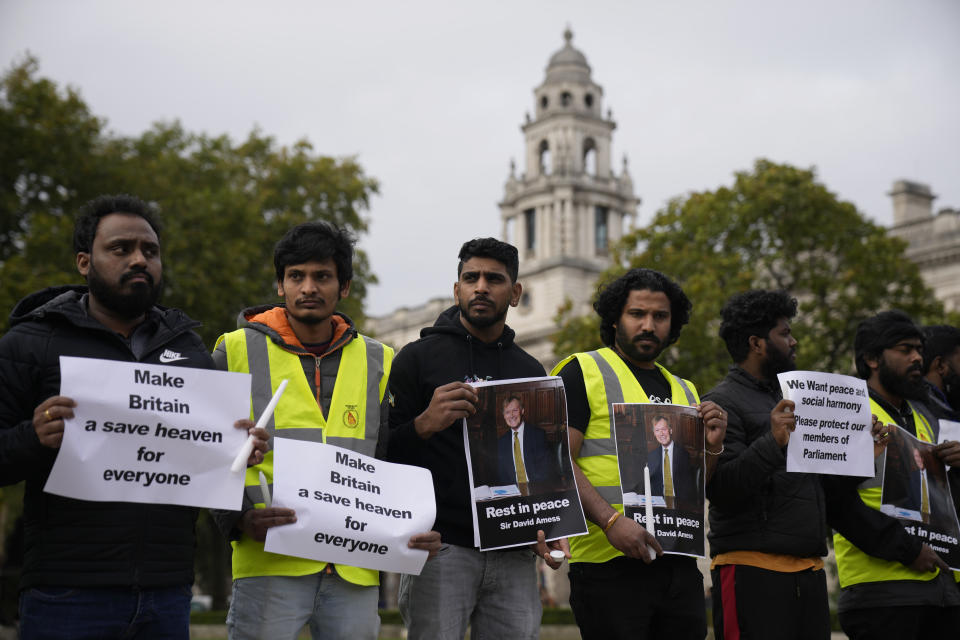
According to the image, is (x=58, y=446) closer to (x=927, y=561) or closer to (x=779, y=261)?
(x=927, y=561)

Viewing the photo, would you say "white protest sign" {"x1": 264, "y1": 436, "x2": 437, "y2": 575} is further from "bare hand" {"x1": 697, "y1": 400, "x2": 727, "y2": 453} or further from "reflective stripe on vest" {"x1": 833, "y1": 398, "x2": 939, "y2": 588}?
"reflective stripe on vest" {"x1": 833, "y1": 398, "x2": 939, "y2": 588}

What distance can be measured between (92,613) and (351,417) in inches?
60.2

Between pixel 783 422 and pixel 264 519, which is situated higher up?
pixel 783 422

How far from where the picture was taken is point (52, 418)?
15.1ft

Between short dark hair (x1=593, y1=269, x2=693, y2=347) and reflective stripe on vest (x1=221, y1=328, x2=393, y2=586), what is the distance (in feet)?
5.62

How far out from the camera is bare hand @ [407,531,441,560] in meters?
5.45

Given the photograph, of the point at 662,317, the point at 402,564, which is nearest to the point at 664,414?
the point at 662,317

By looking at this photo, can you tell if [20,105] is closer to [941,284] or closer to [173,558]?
[173,558]

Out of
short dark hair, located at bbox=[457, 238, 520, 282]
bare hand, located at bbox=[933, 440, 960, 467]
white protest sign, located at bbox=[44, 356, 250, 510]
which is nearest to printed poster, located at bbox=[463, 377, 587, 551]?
short dark hair, located at bbox=[457, 238, 520, 282]

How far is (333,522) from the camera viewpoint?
5.30 m

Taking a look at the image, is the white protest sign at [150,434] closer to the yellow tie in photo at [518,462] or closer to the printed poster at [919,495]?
the yellow tie in photo at [518,462]

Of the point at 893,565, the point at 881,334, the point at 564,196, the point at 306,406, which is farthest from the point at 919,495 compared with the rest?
the point at 564,196

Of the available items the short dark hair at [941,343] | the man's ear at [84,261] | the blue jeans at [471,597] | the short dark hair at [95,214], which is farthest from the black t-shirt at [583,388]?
the short dark hair at [941,343]

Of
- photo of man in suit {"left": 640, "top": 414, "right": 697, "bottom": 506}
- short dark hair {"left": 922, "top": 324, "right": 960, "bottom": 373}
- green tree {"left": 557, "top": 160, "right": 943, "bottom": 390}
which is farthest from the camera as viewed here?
green tree {"left": 557, "top": 160, "right": 943, "bottom": 390}
